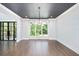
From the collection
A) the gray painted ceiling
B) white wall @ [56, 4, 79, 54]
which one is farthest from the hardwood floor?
the gray painted ceiling

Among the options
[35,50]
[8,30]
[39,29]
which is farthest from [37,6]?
[39,29]

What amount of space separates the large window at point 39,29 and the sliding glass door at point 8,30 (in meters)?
2.61

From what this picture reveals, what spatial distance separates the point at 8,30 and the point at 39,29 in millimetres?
3972

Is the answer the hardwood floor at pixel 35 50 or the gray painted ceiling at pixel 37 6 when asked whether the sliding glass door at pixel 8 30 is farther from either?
the gray painted ceiling at pixel 37 6

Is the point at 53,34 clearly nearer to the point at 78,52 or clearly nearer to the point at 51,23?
the point at 51,23

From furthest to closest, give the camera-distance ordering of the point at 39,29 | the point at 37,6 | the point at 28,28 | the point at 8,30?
the point at 39,29 < the point at 28,28 < the point at 8,30 < the point at 37,6

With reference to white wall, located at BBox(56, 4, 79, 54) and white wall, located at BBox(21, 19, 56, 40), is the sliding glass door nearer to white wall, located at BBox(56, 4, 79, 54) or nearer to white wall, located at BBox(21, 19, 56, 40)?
white wall, located at BBox(21, 19, 56, 40)

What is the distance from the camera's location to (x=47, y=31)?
16.5 meters

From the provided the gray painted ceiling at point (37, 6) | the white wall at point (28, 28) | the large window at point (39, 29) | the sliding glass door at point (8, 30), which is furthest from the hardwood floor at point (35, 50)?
the large window at point (39, 29)

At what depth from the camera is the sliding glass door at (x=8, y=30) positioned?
14.9 meters

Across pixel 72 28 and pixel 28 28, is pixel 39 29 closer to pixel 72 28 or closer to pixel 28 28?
pixel 28 28

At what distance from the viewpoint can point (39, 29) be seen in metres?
16.9

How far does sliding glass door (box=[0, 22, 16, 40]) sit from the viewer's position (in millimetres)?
14891

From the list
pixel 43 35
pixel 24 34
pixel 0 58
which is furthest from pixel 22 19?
pixel 0 58
